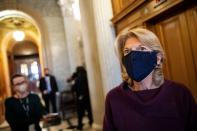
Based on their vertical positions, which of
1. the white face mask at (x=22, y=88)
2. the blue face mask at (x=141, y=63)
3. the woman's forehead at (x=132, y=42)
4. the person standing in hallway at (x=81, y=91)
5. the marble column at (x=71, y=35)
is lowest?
the person standing in hallway at (x=81, y=91)

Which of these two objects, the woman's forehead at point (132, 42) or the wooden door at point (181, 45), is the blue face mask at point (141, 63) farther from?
the wooden door at point (181, 45)

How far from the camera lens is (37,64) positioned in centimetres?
2786

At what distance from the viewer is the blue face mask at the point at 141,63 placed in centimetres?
181

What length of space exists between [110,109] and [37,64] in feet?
87.3

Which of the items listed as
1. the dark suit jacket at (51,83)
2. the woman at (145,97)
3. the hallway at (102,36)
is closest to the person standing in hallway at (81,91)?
the hallway at (102,36)

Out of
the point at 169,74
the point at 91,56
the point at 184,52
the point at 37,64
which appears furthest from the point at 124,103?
the point at 37,64

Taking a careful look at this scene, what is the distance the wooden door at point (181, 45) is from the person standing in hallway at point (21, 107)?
182cm

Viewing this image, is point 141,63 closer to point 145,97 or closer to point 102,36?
point 145,97

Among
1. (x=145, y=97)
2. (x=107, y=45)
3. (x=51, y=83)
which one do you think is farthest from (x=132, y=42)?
(x=51, y=83)

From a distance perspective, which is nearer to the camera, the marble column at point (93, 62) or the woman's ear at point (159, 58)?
the woman's ear at point (159, 58)

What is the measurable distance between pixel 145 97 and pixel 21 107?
231cm

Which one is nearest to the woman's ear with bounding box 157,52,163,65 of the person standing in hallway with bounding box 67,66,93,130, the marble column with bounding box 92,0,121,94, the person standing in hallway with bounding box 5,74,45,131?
the person standing in hallway with bounding box 5,74,45,131

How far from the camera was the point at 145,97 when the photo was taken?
1.79 metres

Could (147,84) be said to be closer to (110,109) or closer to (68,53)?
(110,109)
